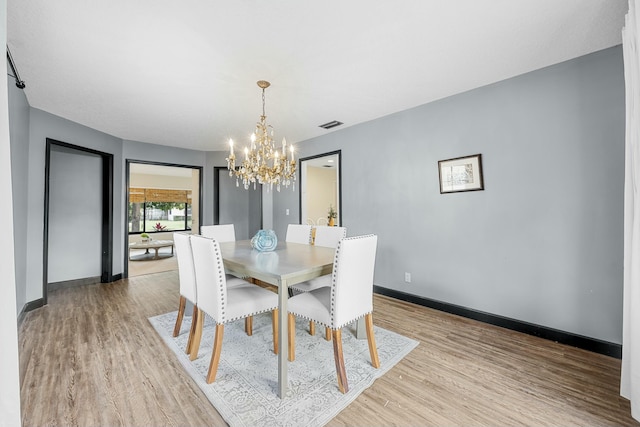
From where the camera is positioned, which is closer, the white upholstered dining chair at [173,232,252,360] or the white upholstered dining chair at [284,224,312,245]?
the white upholstered dining chair at [173,232,252,360]

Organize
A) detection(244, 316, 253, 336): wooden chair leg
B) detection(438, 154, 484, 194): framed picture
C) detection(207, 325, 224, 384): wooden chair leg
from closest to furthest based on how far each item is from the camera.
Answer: detection(207, 325, 224, 384): wooden chair leg → detection(244, 316, 253, 336): wooden chair leg → detection(438, 154, 484, 194): framed picture

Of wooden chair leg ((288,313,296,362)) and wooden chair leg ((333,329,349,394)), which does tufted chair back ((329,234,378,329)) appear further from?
wooden chair leg ((288,313,296,362))

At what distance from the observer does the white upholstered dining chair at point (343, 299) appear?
171cm

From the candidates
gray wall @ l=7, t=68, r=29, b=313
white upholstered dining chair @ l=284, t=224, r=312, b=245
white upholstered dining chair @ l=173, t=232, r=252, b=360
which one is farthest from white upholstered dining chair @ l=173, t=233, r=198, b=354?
gray wall @ l=7, t=68, r=29, b=313

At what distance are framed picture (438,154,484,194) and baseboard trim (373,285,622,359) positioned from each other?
4.08 ft

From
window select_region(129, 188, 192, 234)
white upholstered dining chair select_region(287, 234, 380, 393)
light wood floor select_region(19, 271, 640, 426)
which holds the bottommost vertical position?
light wood floor select_region(19, 271, 640, 426)

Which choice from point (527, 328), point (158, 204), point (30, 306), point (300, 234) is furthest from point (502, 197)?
point (158, 204)

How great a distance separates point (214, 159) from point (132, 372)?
4130 millimetres

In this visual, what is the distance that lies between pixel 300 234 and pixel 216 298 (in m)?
1.61

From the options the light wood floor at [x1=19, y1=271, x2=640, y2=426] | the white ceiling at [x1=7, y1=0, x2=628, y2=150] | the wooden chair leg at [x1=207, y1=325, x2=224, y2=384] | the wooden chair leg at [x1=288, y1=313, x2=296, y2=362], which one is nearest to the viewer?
the light wood floor at [x1=19, y1=271, x2=640, y2=426]

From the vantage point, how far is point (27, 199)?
3.07 metres

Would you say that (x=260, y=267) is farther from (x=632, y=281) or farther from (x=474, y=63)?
(x=474, y=63)

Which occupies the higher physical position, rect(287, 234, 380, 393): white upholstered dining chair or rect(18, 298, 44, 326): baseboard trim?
rect(287, 234, 380, 393): white upholstered dining chair

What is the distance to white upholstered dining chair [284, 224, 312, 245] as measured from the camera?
3.25 m
